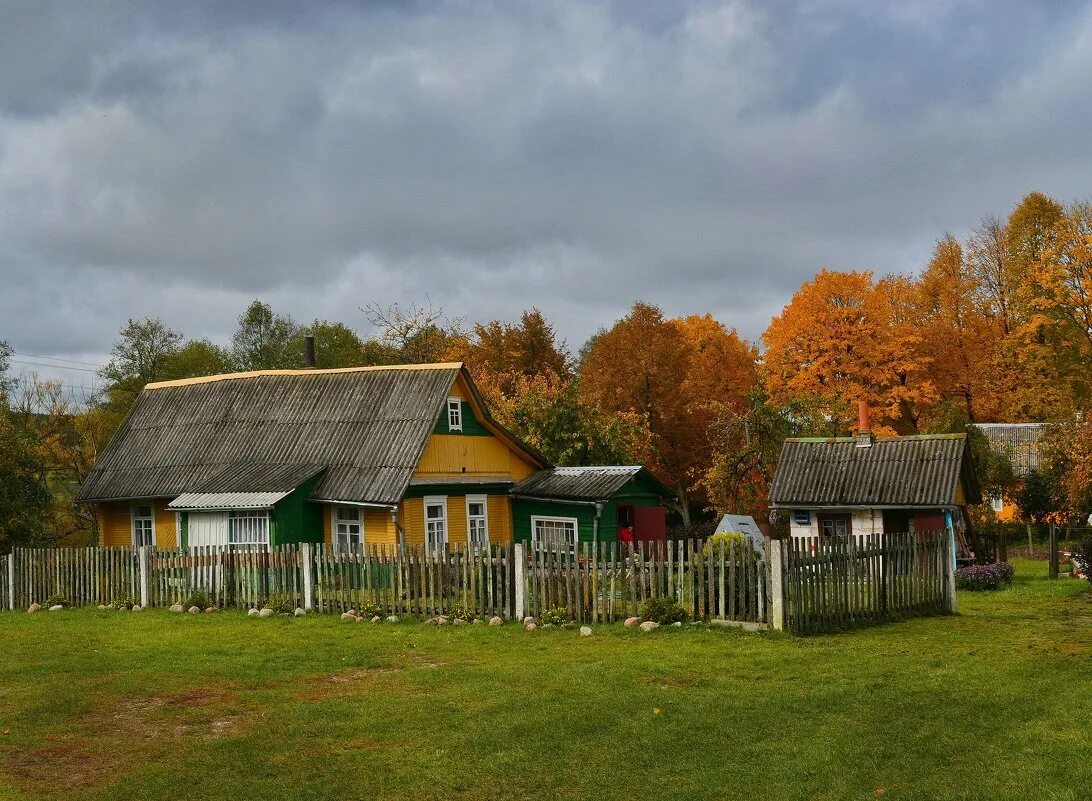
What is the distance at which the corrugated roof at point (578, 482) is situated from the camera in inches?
1220

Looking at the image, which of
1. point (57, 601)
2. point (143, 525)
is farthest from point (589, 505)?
point (57, 601)

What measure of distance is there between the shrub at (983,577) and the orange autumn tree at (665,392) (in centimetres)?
2447

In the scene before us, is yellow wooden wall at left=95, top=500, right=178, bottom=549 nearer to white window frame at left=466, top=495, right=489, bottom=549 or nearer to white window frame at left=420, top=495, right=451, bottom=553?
white window frame at left=420, top=495, right=451, bottom=553

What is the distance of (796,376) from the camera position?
51594mm

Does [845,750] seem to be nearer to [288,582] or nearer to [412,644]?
[412,644]

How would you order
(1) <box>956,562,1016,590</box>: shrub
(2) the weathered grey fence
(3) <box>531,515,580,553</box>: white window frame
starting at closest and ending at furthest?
(2) the weathered grey fence
(1) <box>956,562,1016,590</box>: shrub
(3) <box>531,515,580,553</box>: white window frame

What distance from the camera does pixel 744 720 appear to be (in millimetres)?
10664

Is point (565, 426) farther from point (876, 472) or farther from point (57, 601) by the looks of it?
point (57, 601)

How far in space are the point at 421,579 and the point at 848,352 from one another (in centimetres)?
3690

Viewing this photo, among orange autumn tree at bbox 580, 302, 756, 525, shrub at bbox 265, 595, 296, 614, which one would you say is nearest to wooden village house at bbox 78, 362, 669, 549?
shrub at bbox 265, 595, 296, 614

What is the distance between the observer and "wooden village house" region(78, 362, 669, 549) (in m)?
29.6

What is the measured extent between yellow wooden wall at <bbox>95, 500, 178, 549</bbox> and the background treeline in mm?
1979

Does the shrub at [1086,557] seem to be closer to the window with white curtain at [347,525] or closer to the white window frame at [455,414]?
the white window frame at [455,414]

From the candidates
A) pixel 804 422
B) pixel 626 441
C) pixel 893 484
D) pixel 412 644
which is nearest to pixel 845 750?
pixel 412 644
